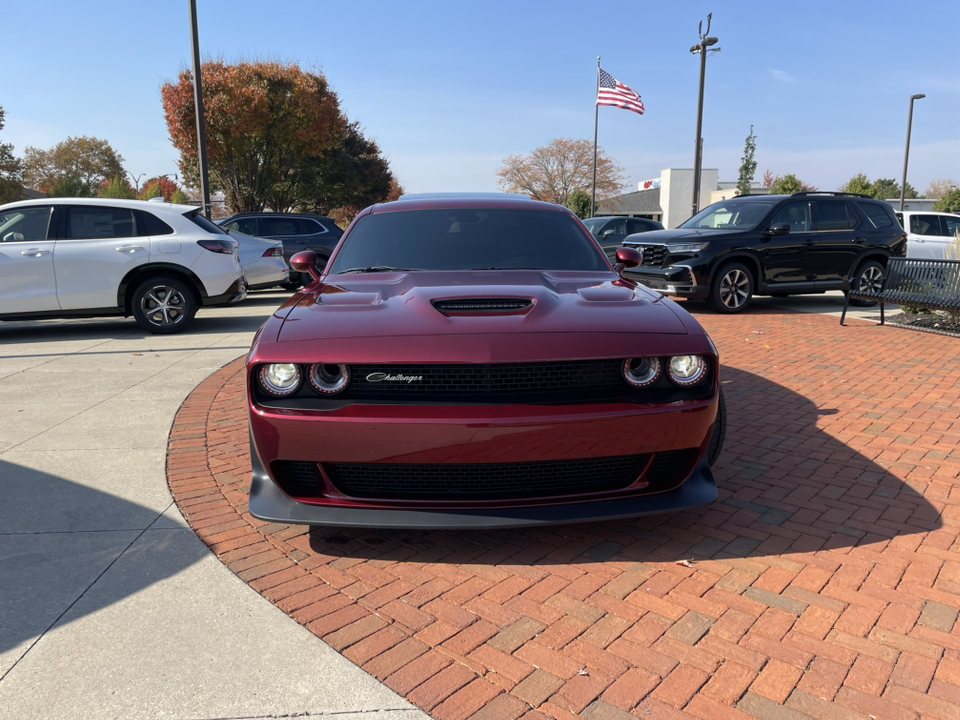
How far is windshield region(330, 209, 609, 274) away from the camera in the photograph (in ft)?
13.1

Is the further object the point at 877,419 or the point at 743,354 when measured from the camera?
the point at 743,354

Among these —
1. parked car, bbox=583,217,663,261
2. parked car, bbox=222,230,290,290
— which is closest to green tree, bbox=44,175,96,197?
parked car, bbox=583,217,663,261

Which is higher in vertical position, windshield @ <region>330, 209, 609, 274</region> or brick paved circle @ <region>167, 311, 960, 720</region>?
windshield @ <region>330, 209, 609, 274</region>

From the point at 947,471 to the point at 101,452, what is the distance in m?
5.01

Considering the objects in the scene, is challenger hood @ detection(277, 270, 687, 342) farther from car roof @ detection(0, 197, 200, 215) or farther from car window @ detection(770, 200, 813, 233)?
car window @ detection(770, 200, 813, 233)

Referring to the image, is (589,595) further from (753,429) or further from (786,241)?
(786,241)

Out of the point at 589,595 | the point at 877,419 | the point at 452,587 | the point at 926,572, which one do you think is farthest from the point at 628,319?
the point at 877,419

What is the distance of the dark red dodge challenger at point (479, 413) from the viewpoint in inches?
104

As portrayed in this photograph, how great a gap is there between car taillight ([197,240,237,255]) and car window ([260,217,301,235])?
16.7ft

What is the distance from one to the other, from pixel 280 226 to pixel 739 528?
12.5 metres

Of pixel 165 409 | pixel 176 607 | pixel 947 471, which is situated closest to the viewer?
pixel 176 607

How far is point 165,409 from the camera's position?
17.6ft

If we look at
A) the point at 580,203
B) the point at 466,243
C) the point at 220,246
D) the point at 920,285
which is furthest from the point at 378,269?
the point at 580,203

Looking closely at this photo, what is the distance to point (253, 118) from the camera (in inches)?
932
